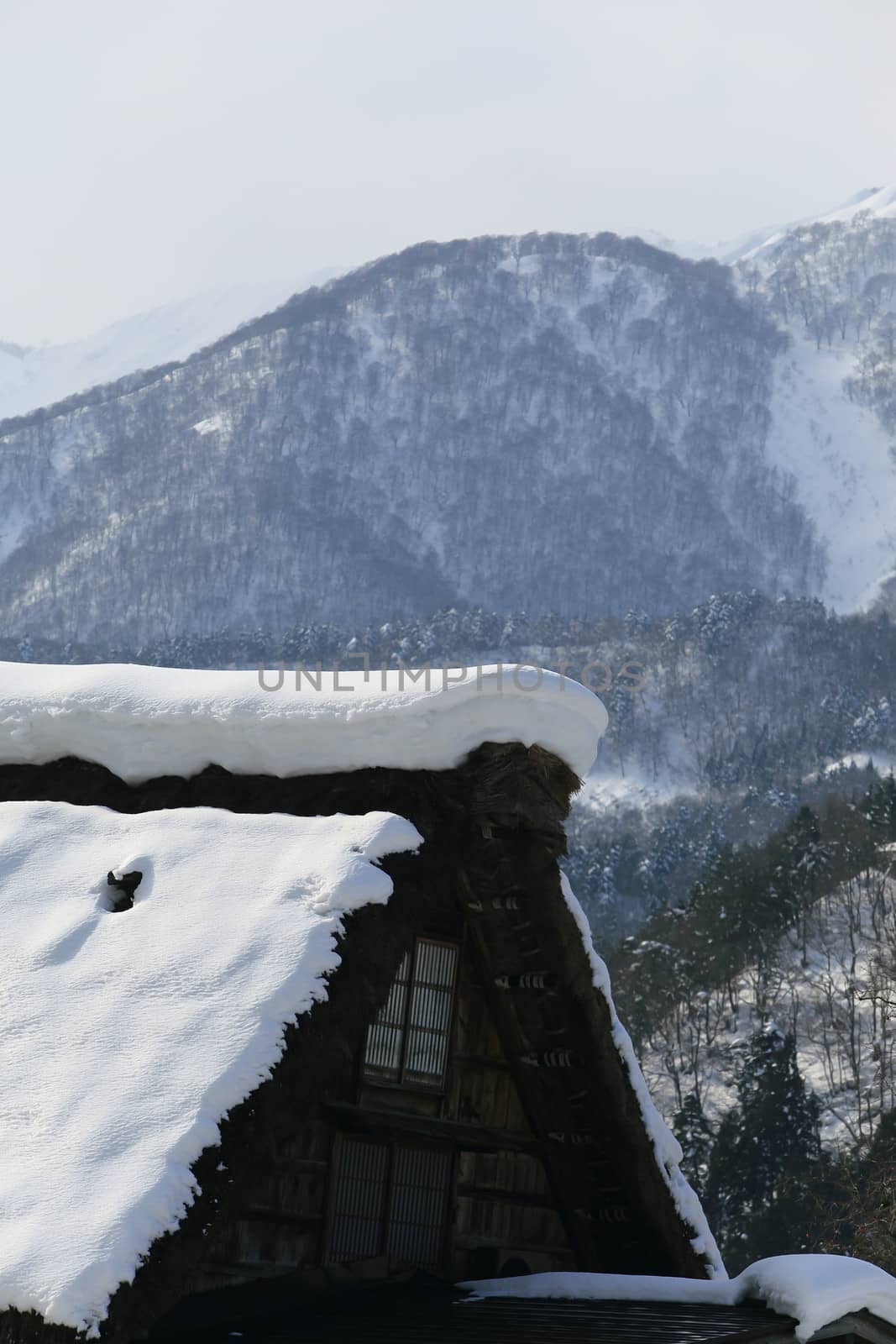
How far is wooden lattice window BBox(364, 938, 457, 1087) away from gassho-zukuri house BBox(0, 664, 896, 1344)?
18mm

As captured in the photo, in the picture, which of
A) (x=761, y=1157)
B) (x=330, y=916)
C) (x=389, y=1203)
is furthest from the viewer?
(x=761, y=1157)

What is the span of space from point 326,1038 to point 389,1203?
6.69 feet

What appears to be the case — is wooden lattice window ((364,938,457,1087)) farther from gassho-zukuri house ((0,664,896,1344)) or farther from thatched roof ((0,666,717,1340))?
thatched roof ((0,666,717,1340))

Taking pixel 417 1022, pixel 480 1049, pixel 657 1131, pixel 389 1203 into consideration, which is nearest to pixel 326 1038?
pixel 417 1022

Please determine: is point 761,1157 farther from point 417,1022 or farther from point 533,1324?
point 533,1324

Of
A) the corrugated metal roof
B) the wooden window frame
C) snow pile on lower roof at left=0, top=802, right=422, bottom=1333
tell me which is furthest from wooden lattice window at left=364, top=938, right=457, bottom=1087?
snow pile on lower roof at left=0, top=802, right=422, bottom=1333

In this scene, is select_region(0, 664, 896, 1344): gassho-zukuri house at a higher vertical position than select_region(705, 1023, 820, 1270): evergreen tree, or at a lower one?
lower

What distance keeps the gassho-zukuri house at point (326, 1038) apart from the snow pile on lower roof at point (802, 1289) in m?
0.01

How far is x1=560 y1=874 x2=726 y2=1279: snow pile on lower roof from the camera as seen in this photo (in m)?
7.97

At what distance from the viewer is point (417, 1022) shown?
314 inches

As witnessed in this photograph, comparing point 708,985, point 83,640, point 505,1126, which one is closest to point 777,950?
point 708,985

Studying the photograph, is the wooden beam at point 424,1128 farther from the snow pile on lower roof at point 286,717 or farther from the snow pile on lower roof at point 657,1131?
the snow pile on lower roof at point 286,717

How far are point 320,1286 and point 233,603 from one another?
19404 cm

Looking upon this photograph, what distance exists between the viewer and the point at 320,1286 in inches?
295
